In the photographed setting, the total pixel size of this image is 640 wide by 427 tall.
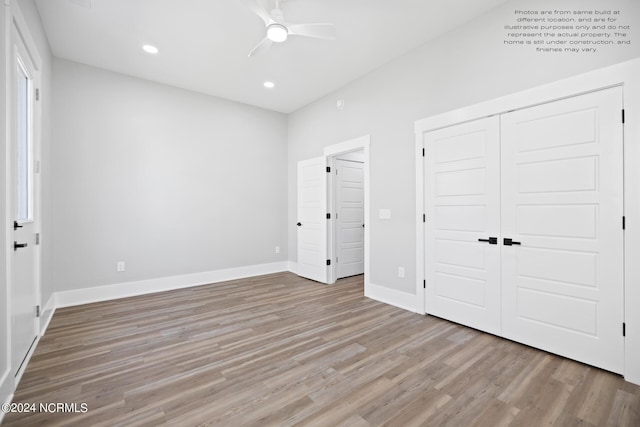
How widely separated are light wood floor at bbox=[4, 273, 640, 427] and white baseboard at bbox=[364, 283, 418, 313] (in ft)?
0.71

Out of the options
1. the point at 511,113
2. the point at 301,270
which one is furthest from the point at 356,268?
the point at 511,113

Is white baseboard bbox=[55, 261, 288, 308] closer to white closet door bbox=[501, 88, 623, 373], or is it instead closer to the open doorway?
the open doorway

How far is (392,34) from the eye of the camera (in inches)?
124

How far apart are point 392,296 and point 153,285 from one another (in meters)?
3.55

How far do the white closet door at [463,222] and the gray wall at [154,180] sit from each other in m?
3.27

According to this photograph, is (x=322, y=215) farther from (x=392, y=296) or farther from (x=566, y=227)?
(x=566, y=227)

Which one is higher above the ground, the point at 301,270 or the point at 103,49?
the point at 103,49

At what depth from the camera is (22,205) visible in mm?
2463

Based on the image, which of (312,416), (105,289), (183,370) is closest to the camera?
(312,416)

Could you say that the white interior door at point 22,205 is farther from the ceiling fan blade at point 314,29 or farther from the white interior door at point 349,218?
the white interior door at point 349,218

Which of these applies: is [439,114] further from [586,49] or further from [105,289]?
[105,289]

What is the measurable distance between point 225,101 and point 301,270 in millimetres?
3390

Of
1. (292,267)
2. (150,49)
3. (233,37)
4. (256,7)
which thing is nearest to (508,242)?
(256,7)

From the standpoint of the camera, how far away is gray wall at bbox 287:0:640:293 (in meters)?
2.39
